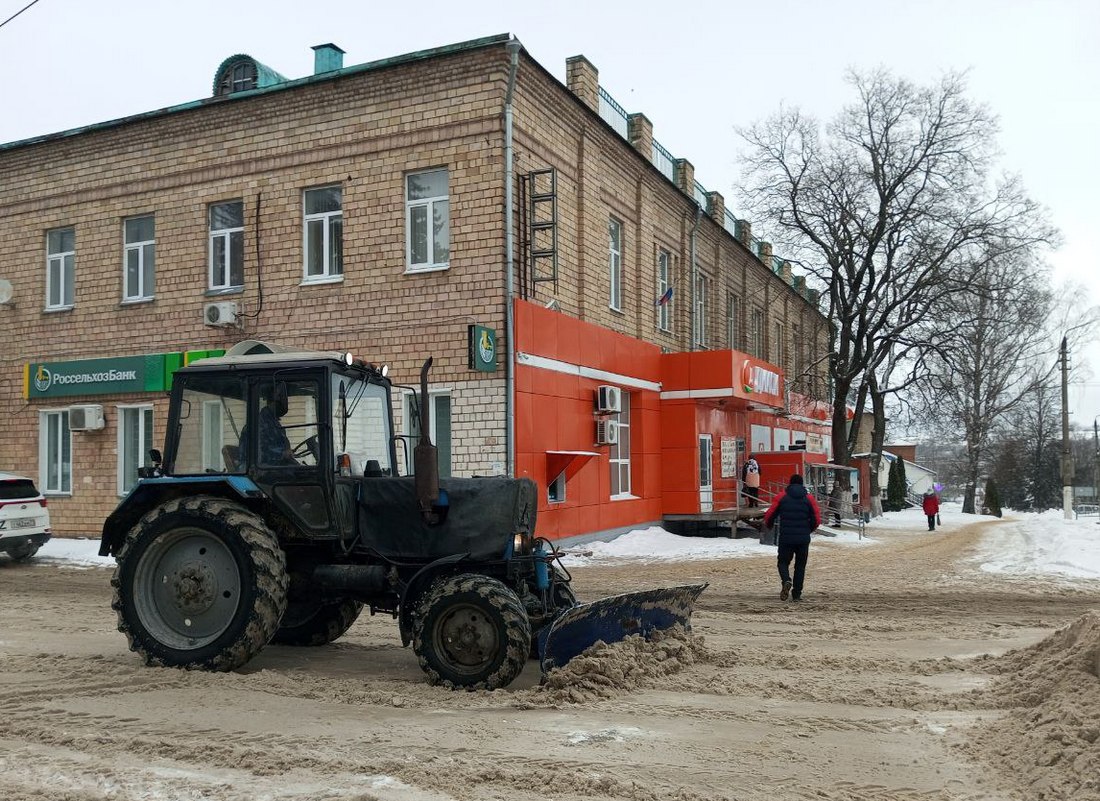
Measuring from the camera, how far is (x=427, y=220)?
55.6 feet

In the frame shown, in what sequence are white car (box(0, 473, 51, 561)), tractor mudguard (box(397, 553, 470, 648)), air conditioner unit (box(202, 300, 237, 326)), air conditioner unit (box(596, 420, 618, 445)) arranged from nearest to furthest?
tractor mudguard (box(397, 553, 470, 648)), white car (box(0, 473, 51, 561)), air conditioner unit (box(202, 300, 237, 326)), air conditioner unit (box(596, 420, 618, 445))

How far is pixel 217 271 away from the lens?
739 inches

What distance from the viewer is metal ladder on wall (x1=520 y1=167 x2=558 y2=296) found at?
1658 centimetres

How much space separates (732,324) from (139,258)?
58.3 feet

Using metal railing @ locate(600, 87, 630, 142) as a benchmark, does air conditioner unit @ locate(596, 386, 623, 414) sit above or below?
below

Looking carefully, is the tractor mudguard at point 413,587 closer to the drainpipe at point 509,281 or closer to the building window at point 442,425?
the drainpipe at point 509,281

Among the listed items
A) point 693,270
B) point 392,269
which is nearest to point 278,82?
point 392,269

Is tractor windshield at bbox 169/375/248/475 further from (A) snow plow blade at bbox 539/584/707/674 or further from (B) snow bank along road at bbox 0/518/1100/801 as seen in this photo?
(A) snow plow blade at bbox 539/584/707/674

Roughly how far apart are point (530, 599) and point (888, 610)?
217 inches

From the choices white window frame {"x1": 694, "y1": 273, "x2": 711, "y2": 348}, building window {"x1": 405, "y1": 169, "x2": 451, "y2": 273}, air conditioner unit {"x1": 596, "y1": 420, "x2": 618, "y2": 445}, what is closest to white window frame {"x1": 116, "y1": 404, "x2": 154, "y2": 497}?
building window {"x1": 405, "y1": 169, "x2": 451, "y2": 273}

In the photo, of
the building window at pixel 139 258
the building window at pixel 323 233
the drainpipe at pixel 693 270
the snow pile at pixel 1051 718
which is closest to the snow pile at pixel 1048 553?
the snow pile at pixel 1051 718

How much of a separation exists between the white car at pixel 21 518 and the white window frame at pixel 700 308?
54.3 ft

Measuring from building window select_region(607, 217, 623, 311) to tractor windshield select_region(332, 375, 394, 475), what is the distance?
44.0 feet

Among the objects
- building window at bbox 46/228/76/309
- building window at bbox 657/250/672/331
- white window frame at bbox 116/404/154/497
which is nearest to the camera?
white window frame at bbox 116/404/154/497
